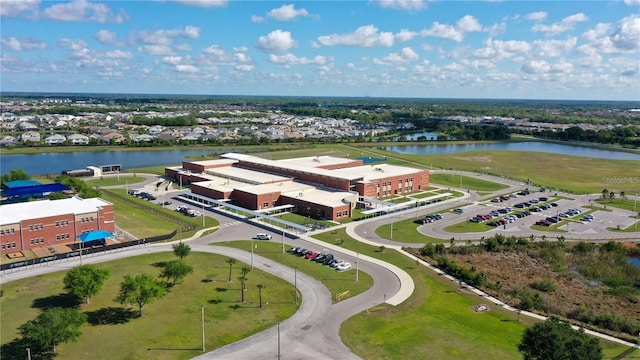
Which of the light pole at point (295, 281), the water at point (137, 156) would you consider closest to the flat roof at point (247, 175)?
the water at point (137, 156)

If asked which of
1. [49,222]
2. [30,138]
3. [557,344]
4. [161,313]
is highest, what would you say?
[30,138]

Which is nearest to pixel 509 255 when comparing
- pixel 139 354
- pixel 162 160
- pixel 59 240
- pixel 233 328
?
pixel 233 328

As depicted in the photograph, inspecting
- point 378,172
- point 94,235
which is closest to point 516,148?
point 378,172

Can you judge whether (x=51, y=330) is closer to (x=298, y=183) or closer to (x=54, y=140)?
(x=298, y=183)

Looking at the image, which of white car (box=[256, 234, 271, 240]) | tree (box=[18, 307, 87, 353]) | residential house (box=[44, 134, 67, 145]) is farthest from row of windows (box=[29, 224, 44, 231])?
residential house (box=[44, 134, 67, 145])

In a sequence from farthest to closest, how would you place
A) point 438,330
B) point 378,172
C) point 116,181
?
1. point 116,181
2. point 378,172
3. point 438,330

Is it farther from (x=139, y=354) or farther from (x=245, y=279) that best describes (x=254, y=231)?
(x=139, y=354)

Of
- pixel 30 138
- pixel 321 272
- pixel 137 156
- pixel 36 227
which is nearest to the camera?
pixel 321 272
